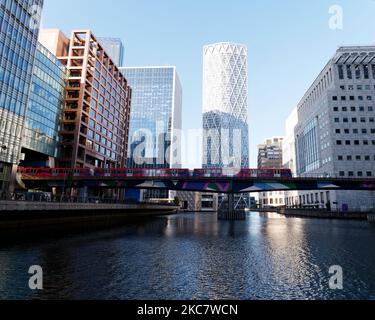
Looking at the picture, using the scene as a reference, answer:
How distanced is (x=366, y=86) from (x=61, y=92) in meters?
114

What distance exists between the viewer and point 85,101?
288 feet

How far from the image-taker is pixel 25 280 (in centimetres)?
1234

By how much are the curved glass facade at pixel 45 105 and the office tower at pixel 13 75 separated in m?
6.01

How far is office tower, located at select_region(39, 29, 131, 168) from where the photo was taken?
84062mm

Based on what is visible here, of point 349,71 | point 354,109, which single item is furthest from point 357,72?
point 354,109

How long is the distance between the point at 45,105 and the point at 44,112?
2102 millimetres

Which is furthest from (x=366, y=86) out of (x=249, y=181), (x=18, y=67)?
(x=18, y=67)

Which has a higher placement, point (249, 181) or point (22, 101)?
point (22, 101)

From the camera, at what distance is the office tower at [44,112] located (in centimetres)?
7100

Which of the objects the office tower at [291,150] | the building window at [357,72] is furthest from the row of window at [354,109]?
the office tower at [291,150]

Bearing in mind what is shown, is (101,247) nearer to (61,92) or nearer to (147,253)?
(147,253)

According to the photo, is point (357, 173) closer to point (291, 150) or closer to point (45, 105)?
point (291, 150)

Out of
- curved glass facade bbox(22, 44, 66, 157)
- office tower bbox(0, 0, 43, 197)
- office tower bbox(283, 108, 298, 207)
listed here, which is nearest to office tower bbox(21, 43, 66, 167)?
curved glass facade bbox(22, 44, 66, 157)

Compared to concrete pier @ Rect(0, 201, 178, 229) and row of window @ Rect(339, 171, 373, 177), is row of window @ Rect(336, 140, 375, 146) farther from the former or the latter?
concrete pier @ Rect(0, 201, 178, 229)
